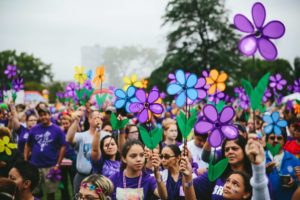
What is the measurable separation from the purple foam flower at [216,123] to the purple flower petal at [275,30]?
0.59 m

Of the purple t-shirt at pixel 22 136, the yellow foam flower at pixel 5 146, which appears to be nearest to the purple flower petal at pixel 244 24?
the yellow foam flower at pixel 5 146

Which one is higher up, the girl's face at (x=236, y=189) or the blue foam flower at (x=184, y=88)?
the blue foam flower at (x=184, y=88)

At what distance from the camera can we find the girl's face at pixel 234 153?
8.43ft

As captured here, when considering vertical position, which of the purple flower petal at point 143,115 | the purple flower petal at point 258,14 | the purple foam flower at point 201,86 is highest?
the purple flower petal at point 258,14

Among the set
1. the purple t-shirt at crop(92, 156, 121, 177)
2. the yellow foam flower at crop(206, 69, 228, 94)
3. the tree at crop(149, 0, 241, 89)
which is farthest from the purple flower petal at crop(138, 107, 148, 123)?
the tree at crop(149, 0, 241, 89)

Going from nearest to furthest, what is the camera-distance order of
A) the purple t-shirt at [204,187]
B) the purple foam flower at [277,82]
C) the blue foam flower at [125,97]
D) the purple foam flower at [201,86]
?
the purple t-shirt at [204,187]
the purple foam flower at [201,86]
the blue foam flower at [125,97]
the purple foam flower at [277,82]

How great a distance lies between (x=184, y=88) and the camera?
2885 millimetres

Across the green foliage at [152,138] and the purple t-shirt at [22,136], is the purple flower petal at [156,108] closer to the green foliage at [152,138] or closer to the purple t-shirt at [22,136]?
the green foliage at [152,138]

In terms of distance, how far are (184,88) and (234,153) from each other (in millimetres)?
703

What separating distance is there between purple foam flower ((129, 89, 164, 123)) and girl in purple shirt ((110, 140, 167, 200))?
0.81ft

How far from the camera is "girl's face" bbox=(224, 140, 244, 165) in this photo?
2570 mm

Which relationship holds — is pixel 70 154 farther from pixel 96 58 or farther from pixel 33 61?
pixel 96 58

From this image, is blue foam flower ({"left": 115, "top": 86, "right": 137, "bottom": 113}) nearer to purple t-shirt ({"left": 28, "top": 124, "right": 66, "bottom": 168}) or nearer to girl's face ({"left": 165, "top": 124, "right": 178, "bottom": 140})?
girl's face ({"left": 165, "top": 124, "right": 178, "bottom": 140})

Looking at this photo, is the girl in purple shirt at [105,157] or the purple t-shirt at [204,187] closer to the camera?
the purple t-shirt at [204,187]
